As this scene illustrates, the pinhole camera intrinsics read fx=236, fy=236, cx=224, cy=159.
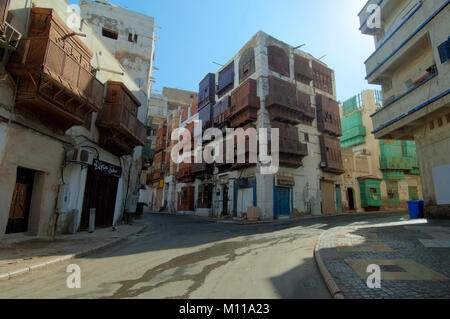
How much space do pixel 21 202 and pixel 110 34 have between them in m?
20.6

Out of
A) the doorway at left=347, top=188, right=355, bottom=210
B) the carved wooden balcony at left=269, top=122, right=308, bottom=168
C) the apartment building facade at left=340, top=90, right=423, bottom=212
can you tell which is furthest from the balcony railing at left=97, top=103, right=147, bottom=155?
the doorway at left=347, top=188, right=355, bottom=210

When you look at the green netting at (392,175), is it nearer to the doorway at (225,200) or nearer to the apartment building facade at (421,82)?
the apartment building facade at (421,82)

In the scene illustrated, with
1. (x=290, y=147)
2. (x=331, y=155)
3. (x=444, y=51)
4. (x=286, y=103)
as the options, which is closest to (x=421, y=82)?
(x=444, y=51)

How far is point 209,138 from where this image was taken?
29.8 meters

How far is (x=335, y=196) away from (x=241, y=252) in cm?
2258

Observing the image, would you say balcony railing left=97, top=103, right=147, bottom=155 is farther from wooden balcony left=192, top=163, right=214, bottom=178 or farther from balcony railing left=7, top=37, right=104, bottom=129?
wooden balcony left=192, top=163, right=214, bottom=178

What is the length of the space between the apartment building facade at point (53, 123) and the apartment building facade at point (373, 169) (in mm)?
25417

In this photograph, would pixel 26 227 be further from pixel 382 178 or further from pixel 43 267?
pixel 382 178

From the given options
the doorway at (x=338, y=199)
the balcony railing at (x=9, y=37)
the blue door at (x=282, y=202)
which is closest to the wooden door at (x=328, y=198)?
the doorway at (x=338, y=199)

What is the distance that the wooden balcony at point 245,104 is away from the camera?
22809mm

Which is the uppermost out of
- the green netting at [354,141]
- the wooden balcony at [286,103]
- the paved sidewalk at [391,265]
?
the wooden balcony at [286,103]

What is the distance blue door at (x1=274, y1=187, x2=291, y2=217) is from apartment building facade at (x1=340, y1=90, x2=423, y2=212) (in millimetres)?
8938
